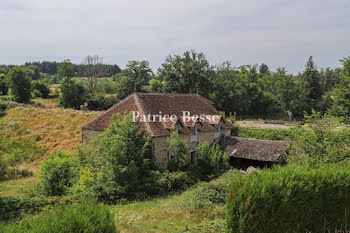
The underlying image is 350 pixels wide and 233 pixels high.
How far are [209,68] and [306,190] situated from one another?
50.6m

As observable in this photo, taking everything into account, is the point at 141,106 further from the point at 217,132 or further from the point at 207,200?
the point at 207,200

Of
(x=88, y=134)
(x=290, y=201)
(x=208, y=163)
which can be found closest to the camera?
(x=290, y=201)

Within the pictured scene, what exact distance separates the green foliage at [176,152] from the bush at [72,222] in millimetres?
17877

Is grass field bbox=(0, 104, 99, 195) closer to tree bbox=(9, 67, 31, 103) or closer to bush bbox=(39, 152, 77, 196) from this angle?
bush bbox=(39, 152, 77, 196)

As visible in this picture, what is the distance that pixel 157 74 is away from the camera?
56.3 m

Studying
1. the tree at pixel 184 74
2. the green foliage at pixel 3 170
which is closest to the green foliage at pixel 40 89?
the tree at pixel 184 74

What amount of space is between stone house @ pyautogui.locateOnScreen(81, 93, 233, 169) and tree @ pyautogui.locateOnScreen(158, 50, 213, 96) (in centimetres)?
2098

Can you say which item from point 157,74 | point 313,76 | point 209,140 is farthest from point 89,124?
point 313,76

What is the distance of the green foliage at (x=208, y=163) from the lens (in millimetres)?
25802

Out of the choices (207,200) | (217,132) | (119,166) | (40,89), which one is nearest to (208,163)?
(217,132)

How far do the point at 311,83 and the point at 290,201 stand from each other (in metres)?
60.3

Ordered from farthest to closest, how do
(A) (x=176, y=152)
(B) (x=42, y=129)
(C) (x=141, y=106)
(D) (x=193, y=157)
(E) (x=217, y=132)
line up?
(B) (x=42, y=129) < (E) (x=217, y=132) < (D) (x=193, y=157) < (C) (x=141, y=106) < (A) (x=176, y=152)

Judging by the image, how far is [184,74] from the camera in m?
54.7

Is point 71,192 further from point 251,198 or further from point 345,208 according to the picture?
point 345,208
